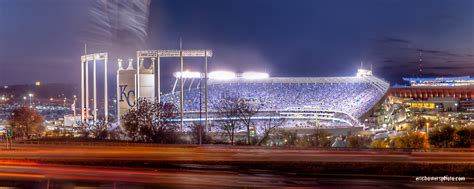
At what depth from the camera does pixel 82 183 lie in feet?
35.2

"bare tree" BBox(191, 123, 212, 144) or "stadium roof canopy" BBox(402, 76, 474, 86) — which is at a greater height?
"stadium roof canopy" BBox(402, 76, 474, 86)

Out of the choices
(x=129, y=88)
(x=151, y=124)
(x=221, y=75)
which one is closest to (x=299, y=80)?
(x=221, y=75)

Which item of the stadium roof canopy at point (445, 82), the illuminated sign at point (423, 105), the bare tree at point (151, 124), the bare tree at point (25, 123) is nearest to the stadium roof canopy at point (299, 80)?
the illuminated sign at point (423, 105)

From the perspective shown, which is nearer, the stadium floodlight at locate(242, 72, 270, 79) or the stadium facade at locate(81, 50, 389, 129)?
the stadium facade at locate(81, 50, 389, 129)

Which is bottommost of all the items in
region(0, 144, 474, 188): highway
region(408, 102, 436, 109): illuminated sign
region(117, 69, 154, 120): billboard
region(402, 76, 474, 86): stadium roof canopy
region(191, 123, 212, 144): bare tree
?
region(0, 144, 474, 188): highway

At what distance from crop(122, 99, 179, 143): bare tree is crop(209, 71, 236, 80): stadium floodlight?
30.8 metres

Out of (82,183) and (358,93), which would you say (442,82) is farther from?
(82,183)

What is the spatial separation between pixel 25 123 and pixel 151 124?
40.9ft

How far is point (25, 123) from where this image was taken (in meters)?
35.1

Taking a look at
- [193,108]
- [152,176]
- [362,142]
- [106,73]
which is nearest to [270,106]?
[193,108]

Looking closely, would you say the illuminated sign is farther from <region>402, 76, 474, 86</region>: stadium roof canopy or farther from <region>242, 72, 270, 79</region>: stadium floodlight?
<region>402, 76, 474, 86</region>: stadium roof canopy

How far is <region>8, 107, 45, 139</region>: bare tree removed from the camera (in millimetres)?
34906

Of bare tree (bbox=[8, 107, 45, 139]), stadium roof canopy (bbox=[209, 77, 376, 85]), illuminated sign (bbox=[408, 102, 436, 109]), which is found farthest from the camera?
illuminated sign (bbox=[408, 102, 436, 109])

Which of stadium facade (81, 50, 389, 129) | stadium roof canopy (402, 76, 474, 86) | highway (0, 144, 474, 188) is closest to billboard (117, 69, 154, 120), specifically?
stadium facade (81, 50, 389, 129)
